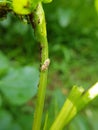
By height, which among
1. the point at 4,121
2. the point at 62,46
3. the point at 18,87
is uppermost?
the point at 18,87

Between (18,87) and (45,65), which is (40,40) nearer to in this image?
(45,65)

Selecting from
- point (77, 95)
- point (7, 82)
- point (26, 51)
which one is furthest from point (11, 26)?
point (77, 95)

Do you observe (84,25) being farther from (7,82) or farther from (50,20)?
(7,82)

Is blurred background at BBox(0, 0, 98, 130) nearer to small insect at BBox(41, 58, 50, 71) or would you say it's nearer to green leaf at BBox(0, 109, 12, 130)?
green leaf at BBox(0, 109, 12, 130)

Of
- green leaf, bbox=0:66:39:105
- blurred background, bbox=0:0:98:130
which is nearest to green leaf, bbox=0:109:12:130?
green leaf, bbox=0:66:39:105

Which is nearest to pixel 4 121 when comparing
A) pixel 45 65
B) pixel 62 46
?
pixel 45 65

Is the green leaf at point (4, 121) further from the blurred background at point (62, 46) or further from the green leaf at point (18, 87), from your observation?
the blurred background at point (62, 46)

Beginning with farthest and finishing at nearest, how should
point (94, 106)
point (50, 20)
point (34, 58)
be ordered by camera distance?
point (50, 20)
point (34, 58)
point (94, 106)

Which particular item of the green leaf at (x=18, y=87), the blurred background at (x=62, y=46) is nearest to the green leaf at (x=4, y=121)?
the green leaf at (x=18, y=87)
